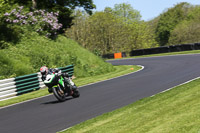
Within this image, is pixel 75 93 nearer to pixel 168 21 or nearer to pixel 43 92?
pixel 43 92

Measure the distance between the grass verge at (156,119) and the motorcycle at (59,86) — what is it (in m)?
3.87

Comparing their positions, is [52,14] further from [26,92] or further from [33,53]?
[26,92]

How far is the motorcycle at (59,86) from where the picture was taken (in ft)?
42.1

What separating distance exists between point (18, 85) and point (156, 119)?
13.0 m

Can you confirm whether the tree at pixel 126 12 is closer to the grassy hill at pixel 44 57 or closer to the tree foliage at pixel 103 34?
the tree foliage at pixel 103 34

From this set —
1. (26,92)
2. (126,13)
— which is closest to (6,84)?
(26,92)

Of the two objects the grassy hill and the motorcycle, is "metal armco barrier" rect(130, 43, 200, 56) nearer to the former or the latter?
the grassy hill

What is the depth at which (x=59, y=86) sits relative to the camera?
1339cm

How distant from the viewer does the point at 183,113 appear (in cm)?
746

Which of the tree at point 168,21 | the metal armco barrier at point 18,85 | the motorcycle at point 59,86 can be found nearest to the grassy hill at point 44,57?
the metal armco barrier at point 18,85

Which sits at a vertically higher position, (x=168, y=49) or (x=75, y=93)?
(x=75, y=93)

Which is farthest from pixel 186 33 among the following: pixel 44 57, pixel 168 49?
pixel 44 57

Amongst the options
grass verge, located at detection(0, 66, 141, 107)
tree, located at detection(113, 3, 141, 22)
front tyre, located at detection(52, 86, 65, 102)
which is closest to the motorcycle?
front tyre, located at detection(52, 86, 65, 102)

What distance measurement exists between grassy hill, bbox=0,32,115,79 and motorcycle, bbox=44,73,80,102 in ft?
25.2
